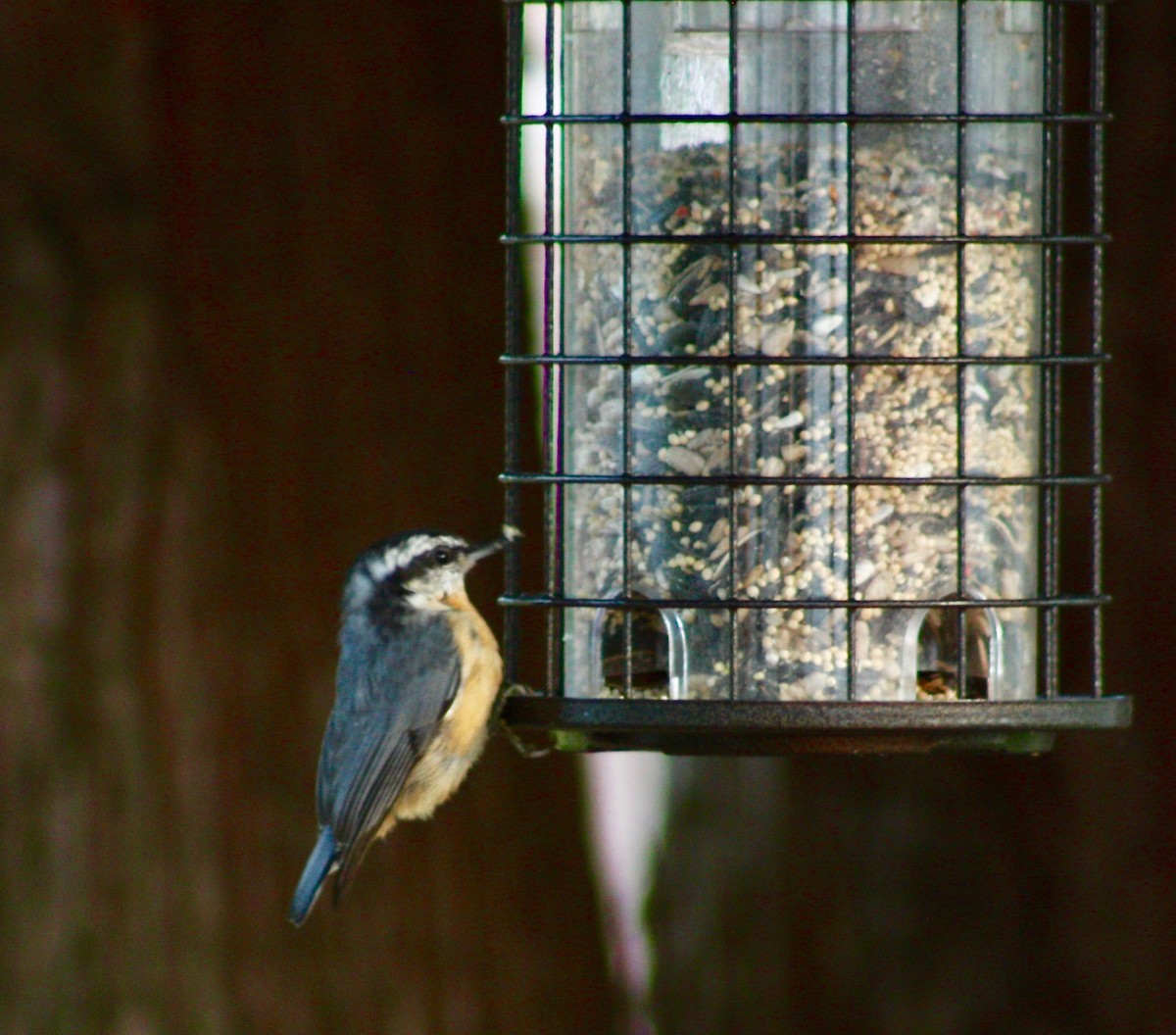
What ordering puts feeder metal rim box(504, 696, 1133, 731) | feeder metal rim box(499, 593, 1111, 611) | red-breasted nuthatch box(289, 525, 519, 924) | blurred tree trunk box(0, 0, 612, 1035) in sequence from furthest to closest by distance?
1. blurred tree trunk box(0, 0, 612, 1035)
2. red-breasted nuthatch box(289, 525, 519, 924)
3. feeder metal rim box(499, 593, 1111, 611)
4. feeder metal rim box(504, 696, 1133, 731)

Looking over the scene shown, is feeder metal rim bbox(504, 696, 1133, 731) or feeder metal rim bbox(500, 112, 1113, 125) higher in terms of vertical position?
feeder metal rim bbox(500, 112, 1113, 125)

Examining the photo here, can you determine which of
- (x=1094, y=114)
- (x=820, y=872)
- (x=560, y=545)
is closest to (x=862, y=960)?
(x=820, y=872)

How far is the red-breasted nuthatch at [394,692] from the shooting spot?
4.88m

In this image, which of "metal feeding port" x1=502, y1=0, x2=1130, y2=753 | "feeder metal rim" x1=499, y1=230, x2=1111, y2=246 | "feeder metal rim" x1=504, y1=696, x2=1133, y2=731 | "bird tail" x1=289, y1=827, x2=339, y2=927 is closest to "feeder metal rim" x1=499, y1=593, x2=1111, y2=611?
"metal feeding port" x1=502, y1=0, x2=1130, y2=753

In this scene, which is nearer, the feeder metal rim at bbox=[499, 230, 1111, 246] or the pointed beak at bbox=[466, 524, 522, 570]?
the feeder metal rim at bbox=[499, 230, 1111, 246]

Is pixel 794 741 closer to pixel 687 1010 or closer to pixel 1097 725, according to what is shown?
pixel 1097 725

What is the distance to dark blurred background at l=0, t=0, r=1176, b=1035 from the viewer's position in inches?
218

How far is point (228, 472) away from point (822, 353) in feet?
7.57

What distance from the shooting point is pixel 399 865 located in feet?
→ 20.0

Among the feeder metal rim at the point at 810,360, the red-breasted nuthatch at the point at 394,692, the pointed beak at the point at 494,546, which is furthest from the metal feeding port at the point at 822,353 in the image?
the red-breasted nuthatch at the point at 394,692

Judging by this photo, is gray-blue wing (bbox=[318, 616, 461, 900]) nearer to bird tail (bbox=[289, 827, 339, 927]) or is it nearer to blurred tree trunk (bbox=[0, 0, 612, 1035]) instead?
bird tail (bbox=[289, 827, 339, 927])

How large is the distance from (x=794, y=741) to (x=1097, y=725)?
600 mm

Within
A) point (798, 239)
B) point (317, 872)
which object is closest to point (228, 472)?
point (317, 872)

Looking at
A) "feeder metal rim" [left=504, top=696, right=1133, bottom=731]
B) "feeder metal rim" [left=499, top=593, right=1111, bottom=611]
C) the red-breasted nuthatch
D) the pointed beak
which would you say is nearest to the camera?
"feeder metal rim" [left=504, top=696, right=1133, bottom=731]
